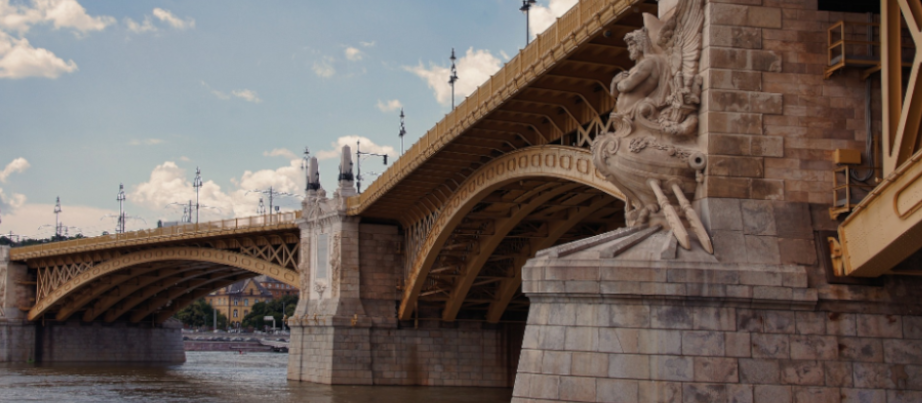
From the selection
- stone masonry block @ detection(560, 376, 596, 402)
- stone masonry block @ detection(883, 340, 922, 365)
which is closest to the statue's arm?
stone masonry block @ detection(560, 376, 596, 402)

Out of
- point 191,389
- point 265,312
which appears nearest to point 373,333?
point 191,389

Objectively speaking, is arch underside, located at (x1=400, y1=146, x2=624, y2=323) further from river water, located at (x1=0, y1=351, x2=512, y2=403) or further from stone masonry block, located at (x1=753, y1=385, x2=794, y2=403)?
stone masonry block, located at (x1=753, y1=385, x2=794, y2=403)

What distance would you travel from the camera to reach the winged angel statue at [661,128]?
55.4 ft

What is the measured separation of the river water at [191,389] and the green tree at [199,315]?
3580 inches

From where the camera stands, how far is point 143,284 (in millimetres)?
77062

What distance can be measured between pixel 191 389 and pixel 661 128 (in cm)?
4174

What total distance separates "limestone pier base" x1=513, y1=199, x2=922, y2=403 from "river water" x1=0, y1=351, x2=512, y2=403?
2615 centimetres

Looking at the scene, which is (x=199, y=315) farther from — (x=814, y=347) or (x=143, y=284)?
(x=814, y=347)

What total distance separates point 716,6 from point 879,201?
13.4 feet

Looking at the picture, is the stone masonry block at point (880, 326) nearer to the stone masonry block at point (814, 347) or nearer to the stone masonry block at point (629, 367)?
the stone masonry block at point (814, 347)

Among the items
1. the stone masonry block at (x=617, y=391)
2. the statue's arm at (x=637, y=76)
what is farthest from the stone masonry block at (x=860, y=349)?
the statue's arm at (x=637, y=76)

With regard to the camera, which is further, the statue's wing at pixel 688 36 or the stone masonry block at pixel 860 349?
the statue's wing at pixel 688 36

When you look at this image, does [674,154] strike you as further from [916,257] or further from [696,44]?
[916,257]

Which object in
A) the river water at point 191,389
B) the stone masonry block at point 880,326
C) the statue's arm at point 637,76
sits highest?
the statue's arm at point 637,76
